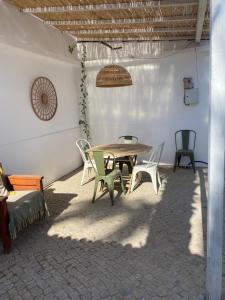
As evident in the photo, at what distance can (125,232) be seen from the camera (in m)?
3.72

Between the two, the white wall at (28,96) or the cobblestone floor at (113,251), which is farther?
the white wall at (28,96)

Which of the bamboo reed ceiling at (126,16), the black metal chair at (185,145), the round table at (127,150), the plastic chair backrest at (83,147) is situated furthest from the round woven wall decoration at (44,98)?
the black metal chair at (185,145)

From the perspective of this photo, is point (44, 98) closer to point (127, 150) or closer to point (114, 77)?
point (114, 77)

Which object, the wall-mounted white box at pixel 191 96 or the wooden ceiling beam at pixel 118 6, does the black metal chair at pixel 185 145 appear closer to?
the wall-mounted white box at pixel 191 96

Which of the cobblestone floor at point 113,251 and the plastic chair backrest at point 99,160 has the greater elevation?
the plastic chair backrest at point 99,160

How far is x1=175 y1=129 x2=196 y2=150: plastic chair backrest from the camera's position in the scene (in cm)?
673

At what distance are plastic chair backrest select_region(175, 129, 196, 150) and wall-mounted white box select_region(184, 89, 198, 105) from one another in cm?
64

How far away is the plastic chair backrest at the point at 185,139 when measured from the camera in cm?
673

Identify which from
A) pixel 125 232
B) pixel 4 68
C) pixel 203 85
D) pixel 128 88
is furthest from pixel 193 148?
pixel 4 68

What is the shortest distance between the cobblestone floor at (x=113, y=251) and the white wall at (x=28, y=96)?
1.03 m

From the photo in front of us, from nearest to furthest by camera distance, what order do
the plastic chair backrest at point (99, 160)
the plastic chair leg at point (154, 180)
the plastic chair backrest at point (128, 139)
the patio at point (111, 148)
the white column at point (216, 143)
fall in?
1. the white column at point (216, 143)
2. the patio at point (111, 148)
3. the plastic chair backrest at point (99, 160)
4. the plastic chair leg at point (154, 180)
5. the plastic chair backrest at point (128, 139)

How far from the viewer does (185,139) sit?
6727 mm

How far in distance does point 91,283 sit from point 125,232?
108 cm

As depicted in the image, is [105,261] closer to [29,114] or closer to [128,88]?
[29,114]
